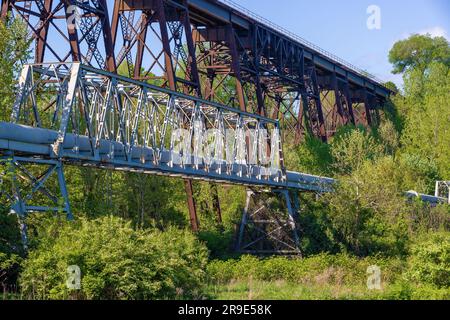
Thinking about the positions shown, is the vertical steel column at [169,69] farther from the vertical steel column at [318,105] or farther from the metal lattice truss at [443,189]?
the metal lattice truss at [443,189]

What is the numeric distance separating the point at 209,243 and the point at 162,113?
293 inches

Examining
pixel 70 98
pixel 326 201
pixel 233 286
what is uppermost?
pixel 70 98

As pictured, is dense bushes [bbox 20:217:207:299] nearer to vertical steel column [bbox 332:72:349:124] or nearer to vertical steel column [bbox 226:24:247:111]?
vertical steel column [bbox 226:24:247:111]

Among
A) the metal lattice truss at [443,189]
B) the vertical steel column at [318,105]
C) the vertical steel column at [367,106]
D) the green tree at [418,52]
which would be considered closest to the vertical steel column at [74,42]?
the vertical steel column at [318,105]

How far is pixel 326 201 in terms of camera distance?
39.9 metres

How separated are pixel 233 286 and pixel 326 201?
46.6 ft

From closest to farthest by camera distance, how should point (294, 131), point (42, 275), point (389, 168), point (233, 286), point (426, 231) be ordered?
1. point (42, 275)
2. point (233, 286)
3. point (426, 231)
4. point (389, 168)
5. point (294, 131)

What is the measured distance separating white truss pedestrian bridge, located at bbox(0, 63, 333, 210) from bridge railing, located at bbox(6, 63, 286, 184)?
0.09 feet

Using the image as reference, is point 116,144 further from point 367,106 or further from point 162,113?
point 367,106

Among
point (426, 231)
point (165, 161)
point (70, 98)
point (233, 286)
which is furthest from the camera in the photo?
point (426, 231)

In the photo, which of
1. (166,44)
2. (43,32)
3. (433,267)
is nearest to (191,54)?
(166,44)
